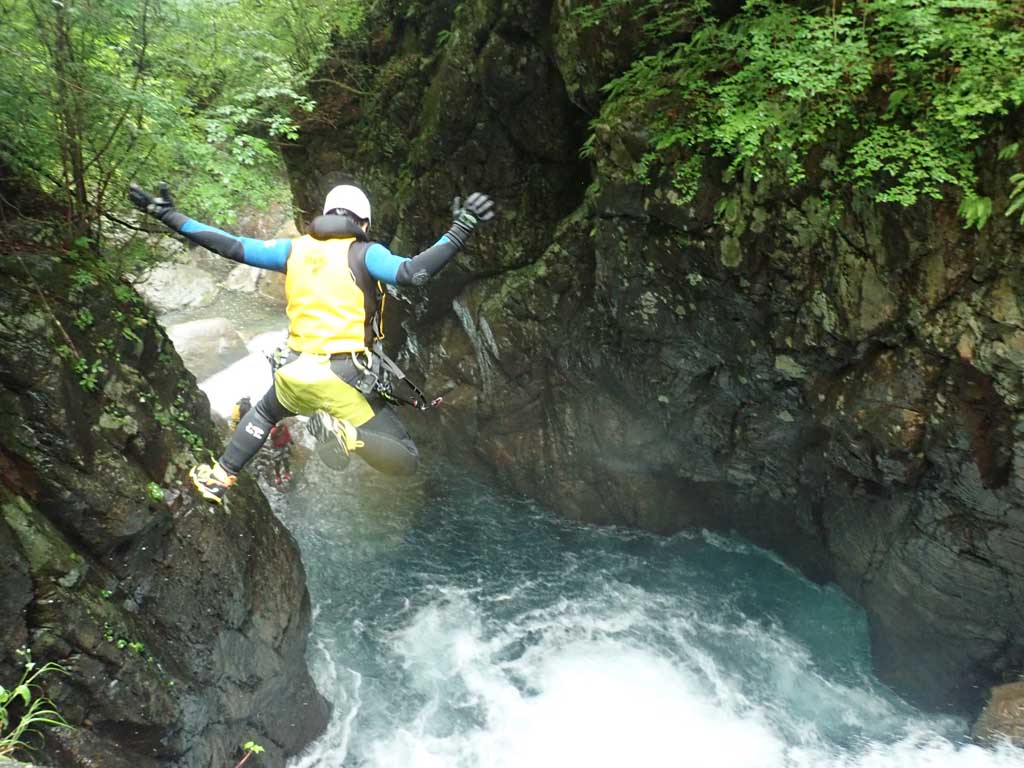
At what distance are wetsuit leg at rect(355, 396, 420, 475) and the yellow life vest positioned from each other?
57 centimetres

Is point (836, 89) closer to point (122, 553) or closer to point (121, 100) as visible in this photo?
point (121, 100)

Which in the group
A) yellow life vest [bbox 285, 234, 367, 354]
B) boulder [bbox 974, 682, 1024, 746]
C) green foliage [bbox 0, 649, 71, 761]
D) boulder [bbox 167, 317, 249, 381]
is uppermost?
yellow life vest [bbox 285, 234, 367, 354]

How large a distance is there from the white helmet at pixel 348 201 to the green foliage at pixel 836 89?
2924 millimetres

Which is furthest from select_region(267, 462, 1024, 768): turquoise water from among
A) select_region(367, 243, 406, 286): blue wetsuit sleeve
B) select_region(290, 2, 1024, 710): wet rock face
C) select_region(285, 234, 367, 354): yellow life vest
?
select_region(367, 243, 406, 286): blue wetsuit sleeve

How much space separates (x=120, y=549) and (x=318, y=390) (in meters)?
2.11

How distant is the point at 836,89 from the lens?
16.9ft

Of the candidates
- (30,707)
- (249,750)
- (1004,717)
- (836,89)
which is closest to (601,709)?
(249,750)

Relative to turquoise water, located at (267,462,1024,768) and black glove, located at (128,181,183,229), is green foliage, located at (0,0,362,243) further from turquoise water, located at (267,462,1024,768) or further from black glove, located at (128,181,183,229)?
turquoise water, located at (267,462,1024,768)

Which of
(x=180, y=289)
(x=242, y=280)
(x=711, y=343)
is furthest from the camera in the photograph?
(x=242, y=280)

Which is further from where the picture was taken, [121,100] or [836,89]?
[836,89]

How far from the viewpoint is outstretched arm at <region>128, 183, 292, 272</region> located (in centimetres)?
440

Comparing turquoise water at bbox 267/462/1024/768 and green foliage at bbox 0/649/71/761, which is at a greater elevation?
green foliage at bbox 0/649/71/761

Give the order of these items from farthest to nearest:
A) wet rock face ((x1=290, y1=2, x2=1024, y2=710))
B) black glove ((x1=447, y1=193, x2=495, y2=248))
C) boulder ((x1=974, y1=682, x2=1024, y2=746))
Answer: boulder ((x1=974, y1=682, x2=1024, y2=746)), wet rock face ((x1=290, y1=2, x2=1024, y2=710)), black glove ((x1=447, y1=193, x2=495, y2=248))

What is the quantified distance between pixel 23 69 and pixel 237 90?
332cm
